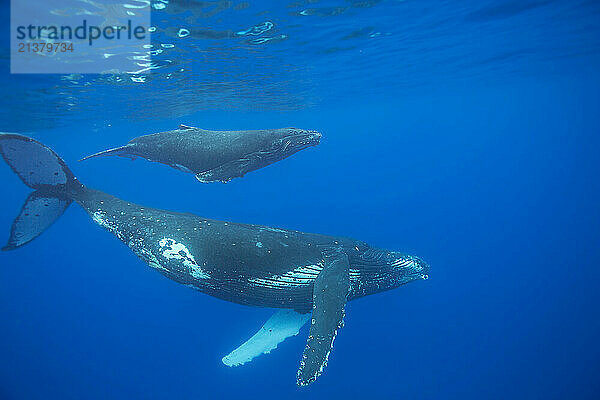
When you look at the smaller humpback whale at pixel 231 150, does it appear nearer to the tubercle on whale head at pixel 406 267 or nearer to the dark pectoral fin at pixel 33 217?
the dark pectoral fin at pixel 33 217

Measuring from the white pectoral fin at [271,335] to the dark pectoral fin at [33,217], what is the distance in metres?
4.30

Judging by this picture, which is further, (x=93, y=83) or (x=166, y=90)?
(x=166, y=90)

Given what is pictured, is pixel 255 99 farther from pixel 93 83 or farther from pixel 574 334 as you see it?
pixel 574 334

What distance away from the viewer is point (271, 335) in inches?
261

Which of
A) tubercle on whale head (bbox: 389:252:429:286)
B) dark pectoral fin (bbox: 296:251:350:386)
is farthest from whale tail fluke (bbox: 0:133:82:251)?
tubercle on whale head (bbox: 389:252:429:286)

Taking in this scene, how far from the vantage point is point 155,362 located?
18609 mm

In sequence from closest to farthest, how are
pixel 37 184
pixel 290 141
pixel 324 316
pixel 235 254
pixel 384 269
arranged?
pixel 324 316, pixel 235 254, pixel 290 141, pixel 37 184, pixel 384 269

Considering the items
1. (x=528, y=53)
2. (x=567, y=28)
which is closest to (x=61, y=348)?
(x=567, y=28)

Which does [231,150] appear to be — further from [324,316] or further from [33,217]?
[33,217]

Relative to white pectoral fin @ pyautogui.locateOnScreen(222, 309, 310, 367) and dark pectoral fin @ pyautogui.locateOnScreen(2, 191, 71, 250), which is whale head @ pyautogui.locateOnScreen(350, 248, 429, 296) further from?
dark pectoral fin @ pyautogui.locateOnScreen(2, 191, 71, 250)

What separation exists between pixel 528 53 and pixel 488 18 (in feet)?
36.7

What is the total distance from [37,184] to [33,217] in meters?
0.61

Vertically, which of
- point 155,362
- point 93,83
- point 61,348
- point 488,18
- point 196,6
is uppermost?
point 488,18

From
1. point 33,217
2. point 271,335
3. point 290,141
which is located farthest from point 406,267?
point 33,217
